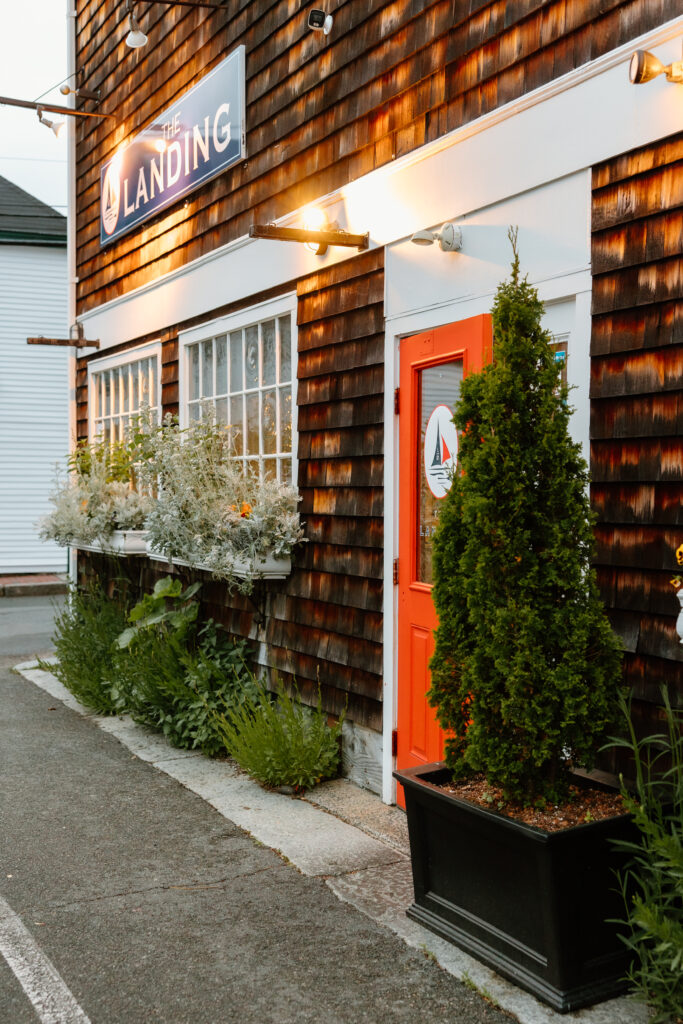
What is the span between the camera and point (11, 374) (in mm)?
→ 16703

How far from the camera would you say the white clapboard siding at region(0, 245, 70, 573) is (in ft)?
54.7

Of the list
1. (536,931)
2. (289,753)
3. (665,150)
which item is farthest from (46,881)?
(665,150)

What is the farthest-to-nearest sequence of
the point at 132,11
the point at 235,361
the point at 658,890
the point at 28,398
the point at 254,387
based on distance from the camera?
the point at 28,398, the point at 132,11, the point at 235,361, the point at 254,387, the point at 658,890

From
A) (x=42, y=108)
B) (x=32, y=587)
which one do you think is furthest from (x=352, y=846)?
(x=32, y=587)

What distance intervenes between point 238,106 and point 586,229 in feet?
11.5

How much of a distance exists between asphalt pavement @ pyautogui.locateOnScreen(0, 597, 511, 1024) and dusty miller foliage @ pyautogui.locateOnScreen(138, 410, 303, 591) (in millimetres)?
1355

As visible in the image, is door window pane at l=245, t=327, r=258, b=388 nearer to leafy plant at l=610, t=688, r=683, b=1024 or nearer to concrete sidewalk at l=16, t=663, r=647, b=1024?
concrete sidewalk at l=16, t=663, r=647, b=1024

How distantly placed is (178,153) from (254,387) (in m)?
2.19

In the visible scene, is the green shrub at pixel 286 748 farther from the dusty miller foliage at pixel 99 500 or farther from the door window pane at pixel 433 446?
the dusty miller foliage at pixel 99 500

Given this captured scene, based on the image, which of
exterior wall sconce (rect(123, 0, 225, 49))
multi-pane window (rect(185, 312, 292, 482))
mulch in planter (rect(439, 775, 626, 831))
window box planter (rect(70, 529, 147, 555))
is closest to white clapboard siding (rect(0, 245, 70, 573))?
window box planter (rect(70, 529, 147, 555))

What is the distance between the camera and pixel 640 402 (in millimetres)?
3482

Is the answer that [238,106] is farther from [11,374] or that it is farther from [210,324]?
[11,374]

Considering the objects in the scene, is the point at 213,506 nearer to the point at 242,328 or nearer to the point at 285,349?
the point at 285,349

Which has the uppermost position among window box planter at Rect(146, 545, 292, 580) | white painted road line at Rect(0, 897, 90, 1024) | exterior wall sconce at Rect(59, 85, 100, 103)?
exterior wall sconce at Rect(59, 85, 100, 103)
